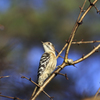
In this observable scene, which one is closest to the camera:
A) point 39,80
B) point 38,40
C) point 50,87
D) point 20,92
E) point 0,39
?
point 39,80

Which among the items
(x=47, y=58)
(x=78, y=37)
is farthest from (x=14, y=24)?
(x=47, y=58)

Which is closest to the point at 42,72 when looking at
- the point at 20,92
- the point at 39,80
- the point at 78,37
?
the point at 39,80

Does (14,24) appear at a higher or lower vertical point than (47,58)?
higher

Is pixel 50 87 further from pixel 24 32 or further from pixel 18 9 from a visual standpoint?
pixel 18 9

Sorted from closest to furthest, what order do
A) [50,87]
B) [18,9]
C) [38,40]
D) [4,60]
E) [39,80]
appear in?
[39,80] → [4,60] → [50,87] → [38,40] → [18,9]

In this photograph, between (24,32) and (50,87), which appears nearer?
(50,87)

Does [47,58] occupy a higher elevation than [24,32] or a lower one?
lower

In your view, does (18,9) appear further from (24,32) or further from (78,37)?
(78,37)

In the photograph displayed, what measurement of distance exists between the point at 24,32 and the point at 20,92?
303 centimetres

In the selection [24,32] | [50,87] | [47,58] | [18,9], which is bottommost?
[47,58]

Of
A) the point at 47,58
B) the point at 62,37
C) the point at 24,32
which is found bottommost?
the point at 47,58

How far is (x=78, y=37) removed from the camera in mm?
6555

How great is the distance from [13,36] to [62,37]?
5.82 ft

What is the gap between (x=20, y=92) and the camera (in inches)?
168
